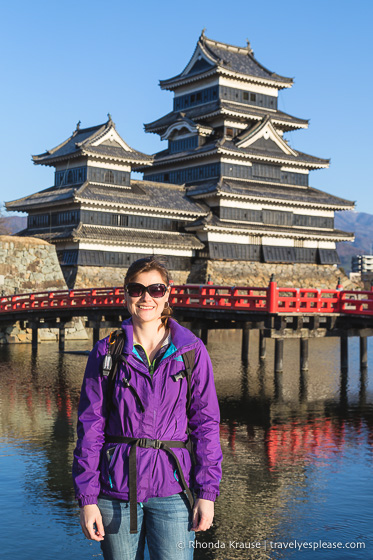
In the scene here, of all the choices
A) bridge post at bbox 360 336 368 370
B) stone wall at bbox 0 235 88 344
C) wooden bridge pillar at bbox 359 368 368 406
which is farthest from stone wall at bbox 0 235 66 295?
wooden bridge pillar at bbox 359 368 368 406

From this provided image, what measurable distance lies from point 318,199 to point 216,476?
184 ft

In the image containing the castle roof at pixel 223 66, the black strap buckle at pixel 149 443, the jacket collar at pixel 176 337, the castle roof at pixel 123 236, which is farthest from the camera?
the castle roof at pixel 223 66

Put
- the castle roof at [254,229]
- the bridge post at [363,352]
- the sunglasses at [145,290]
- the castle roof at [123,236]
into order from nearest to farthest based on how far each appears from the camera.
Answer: the sunglasses at [145,290] → the bridge post at [363,352] → the castle roof at [123,236] → the castle roof at [254,229]

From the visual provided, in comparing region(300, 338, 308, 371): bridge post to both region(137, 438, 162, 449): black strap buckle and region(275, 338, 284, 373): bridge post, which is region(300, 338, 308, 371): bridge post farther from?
region(137, 438, 162, 449): black strap buckle

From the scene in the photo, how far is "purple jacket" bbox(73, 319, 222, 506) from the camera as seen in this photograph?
14.5 ft

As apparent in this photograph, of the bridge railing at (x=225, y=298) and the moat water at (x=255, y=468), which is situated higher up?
the bridge railing at (x=225, y=298)

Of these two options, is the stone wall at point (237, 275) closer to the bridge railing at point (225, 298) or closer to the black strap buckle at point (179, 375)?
the bridge railing at point (225, 298)

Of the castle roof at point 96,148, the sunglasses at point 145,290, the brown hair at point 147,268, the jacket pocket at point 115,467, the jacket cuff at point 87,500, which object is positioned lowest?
the jacket cuff at point 87,500

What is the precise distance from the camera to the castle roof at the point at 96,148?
4853cm

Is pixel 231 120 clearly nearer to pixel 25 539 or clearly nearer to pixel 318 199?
pixel 318 199

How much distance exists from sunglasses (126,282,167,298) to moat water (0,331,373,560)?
5999mm

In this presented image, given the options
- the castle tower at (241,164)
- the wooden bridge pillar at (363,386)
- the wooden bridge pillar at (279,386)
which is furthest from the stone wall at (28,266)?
the wooden bridge pillar at (363,386)

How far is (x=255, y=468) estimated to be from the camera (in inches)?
560

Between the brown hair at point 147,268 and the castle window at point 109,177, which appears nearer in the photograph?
the brown hair at point 147,268
